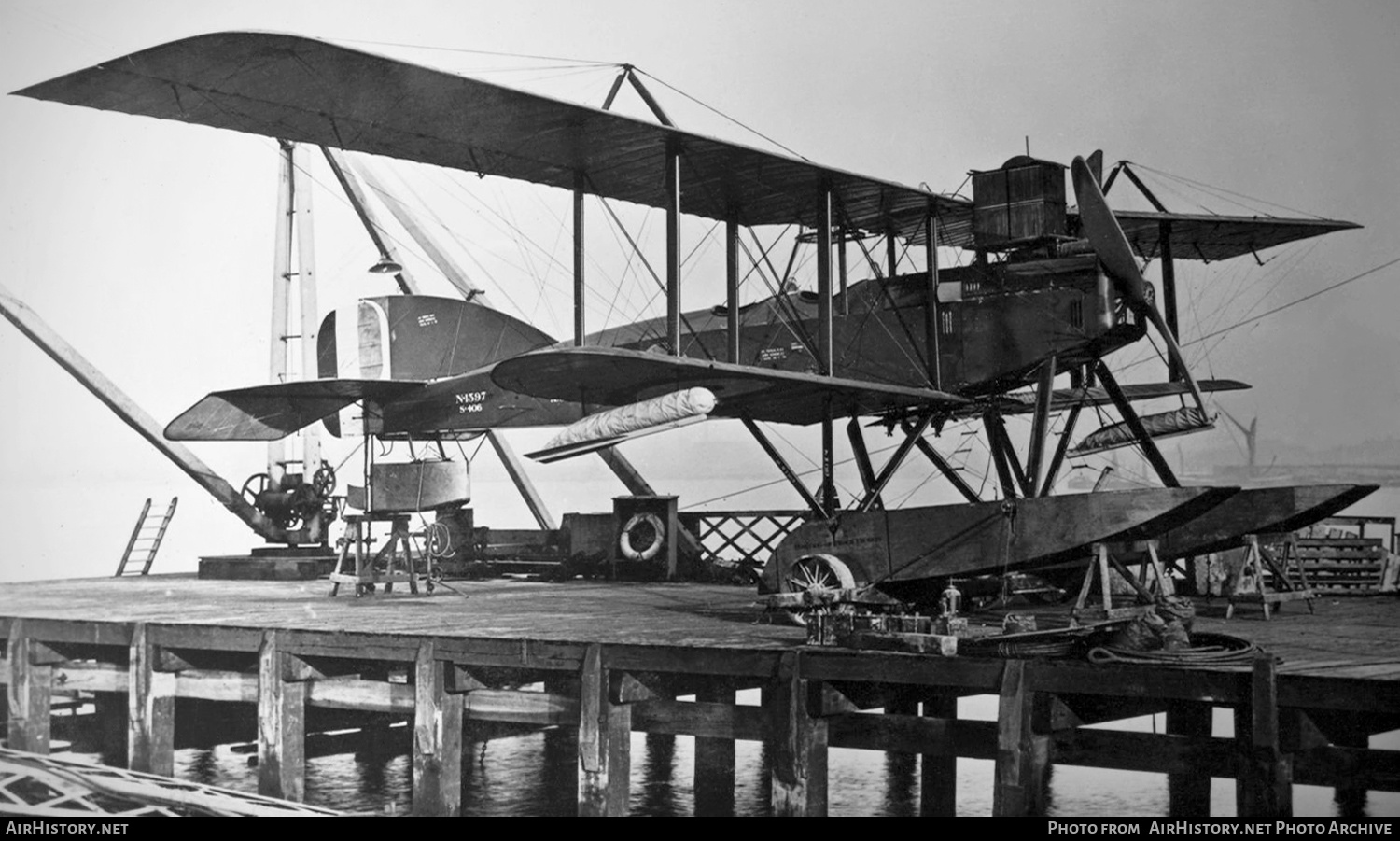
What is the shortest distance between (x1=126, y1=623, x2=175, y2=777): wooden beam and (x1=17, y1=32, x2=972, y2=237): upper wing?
532cm

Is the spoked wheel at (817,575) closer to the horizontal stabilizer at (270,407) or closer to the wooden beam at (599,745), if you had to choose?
the wooden beam at (599,745)

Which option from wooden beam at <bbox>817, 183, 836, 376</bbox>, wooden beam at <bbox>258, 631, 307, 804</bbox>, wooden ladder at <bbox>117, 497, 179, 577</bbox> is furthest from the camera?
wooden ladder at <bbox>117, 497, 179, 577</bbox>

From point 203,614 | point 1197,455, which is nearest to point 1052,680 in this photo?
point 203,614

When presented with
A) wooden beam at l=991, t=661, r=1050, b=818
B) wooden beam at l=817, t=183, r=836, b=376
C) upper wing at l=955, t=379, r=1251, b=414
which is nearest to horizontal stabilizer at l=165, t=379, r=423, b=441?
wooden beam at l=817, t=183, r=836, b=376

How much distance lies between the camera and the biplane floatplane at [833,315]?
11578 millimetres

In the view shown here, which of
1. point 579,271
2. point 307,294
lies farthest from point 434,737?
point 307,294

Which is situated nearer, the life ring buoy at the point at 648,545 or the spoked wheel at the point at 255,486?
the life ring buoy at the point at 648,545

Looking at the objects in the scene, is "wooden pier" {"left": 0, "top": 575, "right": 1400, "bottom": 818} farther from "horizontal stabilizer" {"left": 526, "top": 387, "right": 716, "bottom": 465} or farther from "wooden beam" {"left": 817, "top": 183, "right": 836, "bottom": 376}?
"wooden beam" {"left": 817, "top": 183, "right": 836, "bottom": 376}

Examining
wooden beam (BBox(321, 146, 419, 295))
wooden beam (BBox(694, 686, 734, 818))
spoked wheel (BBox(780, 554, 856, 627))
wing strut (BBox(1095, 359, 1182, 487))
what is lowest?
wooden beam (BBox(694, 686, 734, 818))

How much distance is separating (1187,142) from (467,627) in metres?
11.9

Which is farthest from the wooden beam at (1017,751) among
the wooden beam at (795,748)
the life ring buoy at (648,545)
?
the life ring buoy at (648,545)

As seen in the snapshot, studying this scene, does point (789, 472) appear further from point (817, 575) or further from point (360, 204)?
point (360, 204)

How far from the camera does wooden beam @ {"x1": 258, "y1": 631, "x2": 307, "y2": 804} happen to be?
11914mm

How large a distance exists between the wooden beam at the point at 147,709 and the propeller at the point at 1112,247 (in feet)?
34.1
